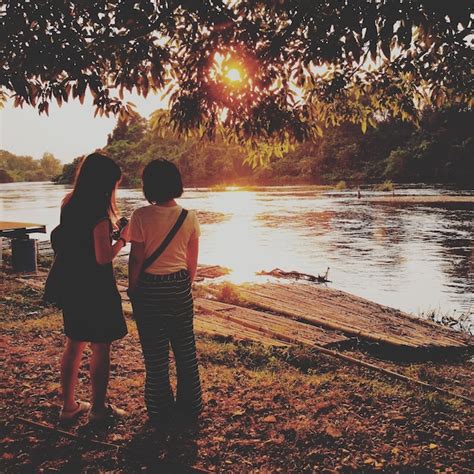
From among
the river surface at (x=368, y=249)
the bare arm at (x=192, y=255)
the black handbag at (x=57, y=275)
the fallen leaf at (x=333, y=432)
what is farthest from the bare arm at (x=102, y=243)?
the river surface at (x=368, y=249)

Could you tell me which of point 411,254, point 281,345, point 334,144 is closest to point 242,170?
point 334,144

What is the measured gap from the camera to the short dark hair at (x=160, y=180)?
3521 mm

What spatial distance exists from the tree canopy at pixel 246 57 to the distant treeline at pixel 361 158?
49390 mm

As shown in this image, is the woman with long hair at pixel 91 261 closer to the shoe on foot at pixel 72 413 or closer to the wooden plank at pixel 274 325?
the shoe on foot at pixel 72 413

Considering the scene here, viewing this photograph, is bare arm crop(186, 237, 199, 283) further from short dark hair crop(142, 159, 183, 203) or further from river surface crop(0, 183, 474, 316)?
river surface crop(0, 183, 474, 316)

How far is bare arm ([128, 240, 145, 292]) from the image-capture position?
3545 mm

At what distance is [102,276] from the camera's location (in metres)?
3.54

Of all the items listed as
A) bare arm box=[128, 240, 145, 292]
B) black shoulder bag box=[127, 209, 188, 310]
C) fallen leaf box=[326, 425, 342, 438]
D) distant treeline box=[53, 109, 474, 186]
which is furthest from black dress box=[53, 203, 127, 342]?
distant treeline box=[53, 109, 474, 186]

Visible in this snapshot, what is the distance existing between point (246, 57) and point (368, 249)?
17.1 m

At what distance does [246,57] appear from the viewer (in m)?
4.70

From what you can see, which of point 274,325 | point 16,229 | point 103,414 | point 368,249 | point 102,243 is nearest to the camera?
point 102,243

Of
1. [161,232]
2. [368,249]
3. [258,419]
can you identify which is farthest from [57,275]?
[368,249]

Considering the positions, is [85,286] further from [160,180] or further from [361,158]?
[361,158]

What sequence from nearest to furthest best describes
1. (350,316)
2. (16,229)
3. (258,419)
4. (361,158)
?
(258,419)
(350,316)
(16,229)
(361,158)
